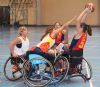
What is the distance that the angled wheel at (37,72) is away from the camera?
635 cm

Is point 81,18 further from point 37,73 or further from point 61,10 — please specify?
point 61,10

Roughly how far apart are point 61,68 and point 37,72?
19.6 inches

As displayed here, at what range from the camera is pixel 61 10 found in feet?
103

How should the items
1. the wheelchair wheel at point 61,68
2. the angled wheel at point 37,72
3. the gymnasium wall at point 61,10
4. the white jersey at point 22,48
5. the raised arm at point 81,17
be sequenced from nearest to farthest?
the angled wheel at point 37,72, the wheelchair wheel at point 61,68, the raised arm at point 81,17, the white jersey at point 22,48, the gymnasium wall at point 61,10

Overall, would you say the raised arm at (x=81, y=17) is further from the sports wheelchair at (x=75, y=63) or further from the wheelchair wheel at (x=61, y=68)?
the wheelchair wheel at (x=61, y=68)

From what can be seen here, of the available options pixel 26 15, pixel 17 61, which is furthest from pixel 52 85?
pixel 26 15

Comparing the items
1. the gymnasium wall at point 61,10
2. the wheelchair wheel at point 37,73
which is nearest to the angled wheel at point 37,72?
the wheelchair wheel at point 37,73

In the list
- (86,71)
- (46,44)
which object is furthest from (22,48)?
(86,71)

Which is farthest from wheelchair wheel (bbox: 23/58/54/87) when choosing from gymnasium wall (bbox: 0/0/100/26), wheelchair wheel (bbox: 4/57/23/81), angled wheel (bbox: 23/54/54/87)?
gymnasium wall (bbox: 0/0/100/26)

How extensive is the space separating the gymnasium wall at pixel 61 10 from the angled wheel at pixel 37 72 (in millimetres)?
24521

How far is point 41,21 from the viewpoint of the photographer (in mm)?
30984

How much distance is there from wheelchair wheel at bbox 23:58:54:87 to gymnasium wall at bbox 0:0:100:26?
2452cm

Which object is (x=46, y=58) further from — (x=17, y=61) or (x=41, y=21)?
(x=41, y=21)

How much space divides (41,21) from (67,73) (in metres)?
24.3
